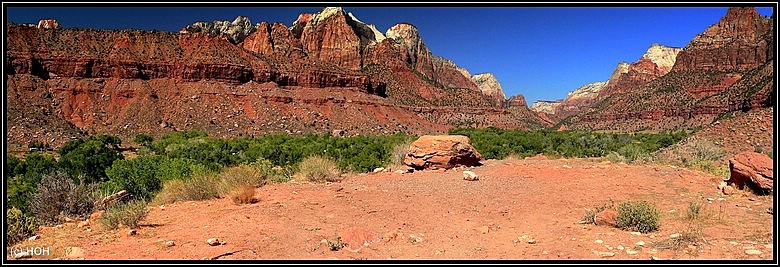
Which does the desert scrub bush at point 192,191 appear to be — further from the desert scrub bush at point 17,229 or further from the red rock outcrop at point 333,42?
the red rock outcrop at point 333,42

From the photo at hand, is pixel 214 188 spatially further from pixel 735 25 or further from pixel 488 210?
pixel 735 25

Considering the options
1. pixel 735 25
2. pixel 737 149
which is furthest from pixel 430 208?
pixel 735 25

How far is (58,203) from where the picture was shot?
Result: 30.7ft

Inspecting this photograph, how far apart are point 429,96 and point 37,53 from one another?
73789 millimetres

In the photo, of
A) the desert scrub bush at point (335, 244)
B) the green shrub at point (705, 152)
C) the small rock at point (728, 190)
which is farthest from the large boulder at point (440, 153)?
the green shrub at point (705, 152)

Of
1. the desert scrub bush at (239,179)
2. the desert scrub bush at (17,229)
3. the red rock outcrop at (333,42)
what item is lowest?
the desert scrub bush at (17,229)

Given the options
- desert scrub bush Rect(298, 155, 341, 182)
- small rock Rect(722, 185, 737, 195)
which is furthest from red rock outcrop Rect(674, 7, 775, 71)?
desert scrub bush Rect(298, 155, 341, 182)

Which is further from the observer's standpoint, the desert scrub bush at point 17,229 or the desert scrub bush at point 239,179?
the desert scrub bush at point 239,179

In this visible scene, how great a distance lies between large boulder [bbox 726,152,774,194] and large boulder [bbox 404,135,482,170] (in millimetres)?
6832

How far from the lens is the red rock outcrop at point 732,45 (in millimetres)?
116000

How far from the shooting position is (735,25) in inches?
5143

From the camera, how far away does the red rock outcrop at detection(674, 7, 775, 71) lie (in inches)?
4567

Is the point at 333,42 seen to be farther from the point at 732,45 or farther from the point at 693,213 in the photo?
the point at 693,213

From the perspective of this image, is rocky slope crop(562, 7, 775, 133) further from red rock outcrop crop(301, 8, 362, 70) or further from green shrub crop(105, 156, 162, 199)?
green shrub crop(105, 156, 162, 199)
